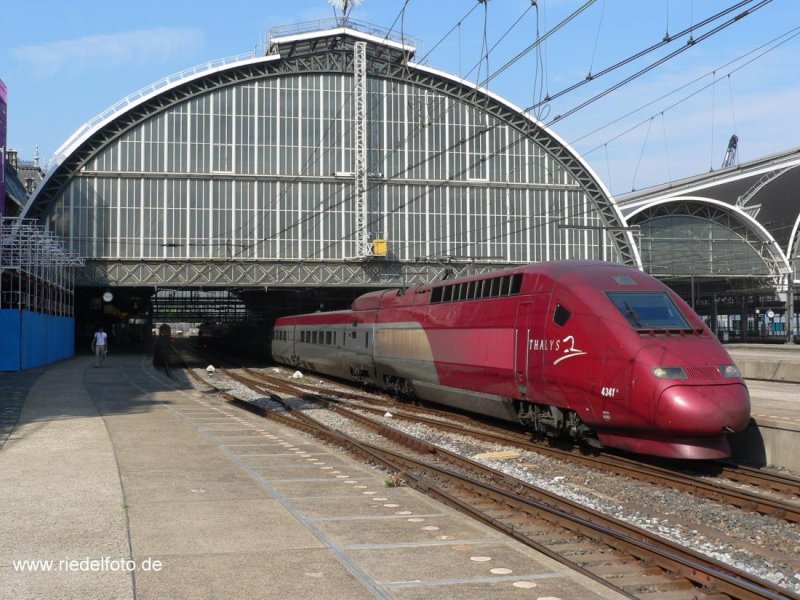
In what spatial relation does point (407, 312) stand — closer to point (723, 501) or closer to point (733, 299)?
point (723, 501)

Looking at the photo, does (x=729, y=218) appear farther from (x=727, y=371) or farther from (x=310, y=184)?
(x=727, y=371)

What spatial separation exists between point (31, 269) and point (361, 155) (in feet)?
72.2

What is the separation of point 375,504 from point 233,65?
158 feet

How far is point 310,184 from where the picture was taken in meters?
53.8

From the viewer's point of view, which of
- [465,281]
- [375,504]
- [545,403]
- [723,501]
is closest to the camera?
[375,504]

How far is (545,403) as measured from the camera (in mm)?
15234

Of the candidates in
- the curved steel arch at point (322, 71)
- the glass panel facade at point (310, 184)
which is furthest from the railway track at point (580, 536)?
the curved steel arch at point (322, 71)

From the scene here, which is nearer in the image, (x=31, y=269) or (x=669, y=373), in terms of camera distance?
(x=669, y=373)

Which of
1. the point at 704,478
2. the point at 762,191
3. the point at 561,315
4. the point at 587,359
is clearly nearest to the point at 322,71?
the point at 762,191

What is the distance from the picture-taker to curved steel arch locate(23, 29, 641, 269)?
5222 cm

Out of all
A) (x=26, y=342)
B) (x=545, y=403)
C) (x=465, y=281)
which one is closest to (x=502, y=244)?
(x=26, y=342)

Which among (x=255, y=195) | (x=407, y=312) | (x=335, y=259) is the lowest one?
(x=407, y=312)

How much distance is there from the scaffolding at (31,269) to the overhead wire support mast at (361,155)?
667 inches

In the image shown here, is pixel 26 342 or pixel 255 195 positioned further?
pixel 255 195
